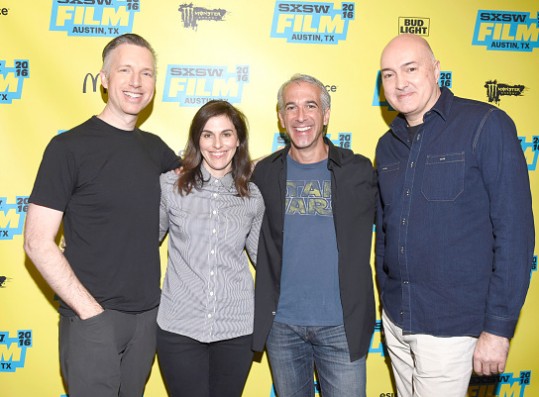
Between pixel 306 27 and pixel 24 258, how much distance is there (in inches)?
79.9

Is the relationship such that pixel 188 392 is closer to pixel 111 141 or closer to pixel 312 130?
pixel 111 141

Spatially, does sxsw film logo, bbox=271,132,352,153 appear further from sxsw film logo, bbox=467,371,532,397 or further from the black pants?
sxsw film logo, bbox=467,371,532,397

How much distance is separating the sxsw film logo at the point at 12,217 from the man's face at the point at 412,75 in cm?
201

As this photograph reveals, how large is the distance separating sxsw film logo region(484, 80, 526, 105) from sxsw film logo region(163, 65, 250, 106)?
1431 mm

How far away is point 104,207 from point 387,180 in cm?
118

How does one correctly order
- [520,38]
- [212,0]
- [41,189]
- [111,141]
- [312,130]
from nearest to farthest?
1. [41,189]
2. [111,141]
3. [312,130]
4. [212,0]
5. [520,38]

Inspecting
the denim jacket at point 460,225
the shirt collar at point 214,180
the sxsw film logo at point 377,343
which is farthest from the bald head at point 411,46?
the sxsw film logo at point 377,343

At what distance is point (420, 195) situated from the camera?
5.74 ft

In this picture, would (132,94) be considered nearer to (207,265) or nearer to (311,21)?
(207,265)

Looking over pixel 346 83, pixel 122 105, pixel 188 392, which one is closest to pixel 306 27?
pixel 346 83

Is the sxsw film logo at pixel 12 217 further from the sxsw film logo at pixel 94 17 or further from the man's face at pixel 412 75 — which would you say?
the man's face at pixel 412 75

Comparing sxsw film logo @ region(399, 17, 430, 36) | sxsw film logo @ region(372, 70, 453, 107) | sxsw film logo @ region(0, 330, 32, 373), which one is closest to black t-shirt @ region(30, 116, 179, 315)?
sxsw film logo @ region(0, 330, 32, 373)

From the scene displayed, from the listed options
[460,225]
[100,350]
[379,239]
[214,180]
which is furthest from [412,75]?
[100,350]

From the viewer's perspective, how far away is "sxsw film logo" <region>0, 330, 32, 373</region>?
252 cm
